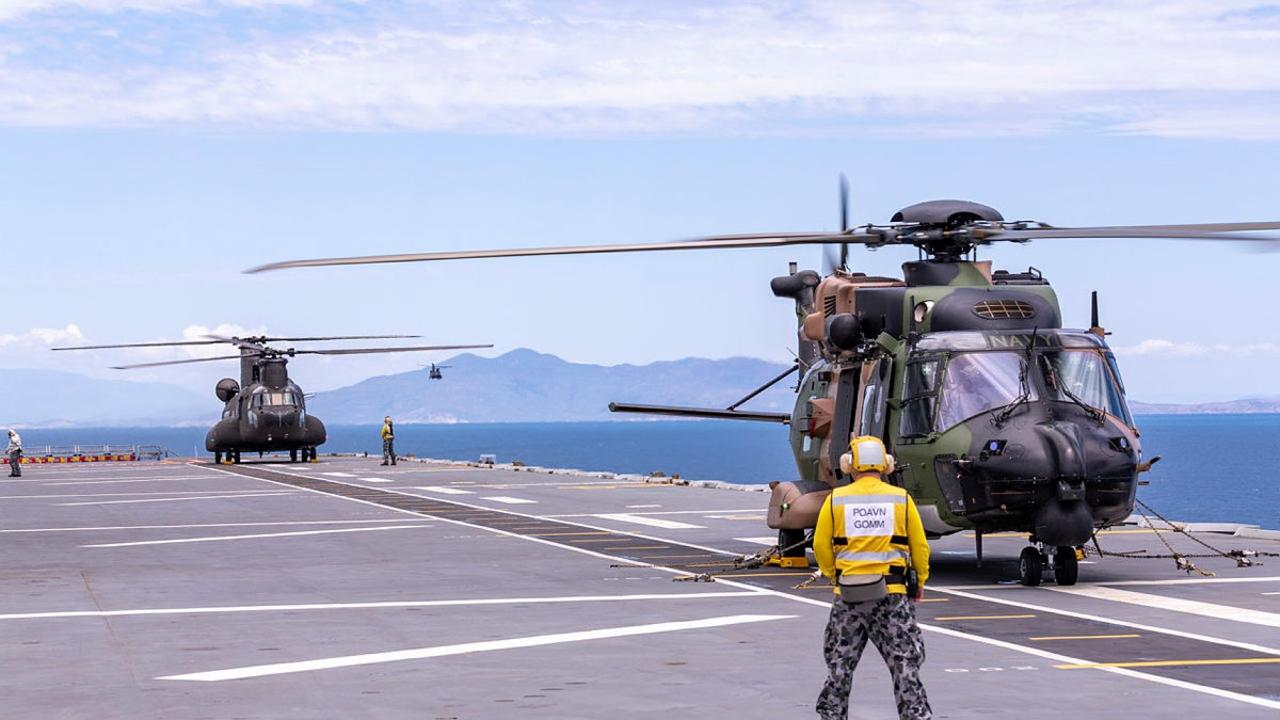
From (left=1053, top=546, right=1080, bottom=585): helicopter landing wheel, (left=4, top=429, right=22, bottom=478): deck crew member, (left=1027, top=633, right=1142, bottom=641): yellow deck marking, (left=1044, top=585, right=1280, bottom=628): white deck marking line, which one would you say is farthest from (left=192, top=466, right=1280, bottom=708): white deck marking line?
(left=4, top=429, right=22, bottom=478): deck crew member

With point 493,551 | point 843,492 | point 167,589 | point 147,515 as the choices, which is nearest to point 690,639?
point 843,492

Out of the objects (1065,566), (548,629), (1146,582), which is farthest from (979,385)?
(548,629)

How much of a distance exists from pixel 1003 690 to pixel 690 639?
3955 mm

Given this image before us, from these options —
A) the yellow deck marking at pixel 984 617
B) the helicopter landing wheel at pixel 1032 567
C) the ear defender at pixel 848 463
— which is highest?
the ear defender at pixel 848 463

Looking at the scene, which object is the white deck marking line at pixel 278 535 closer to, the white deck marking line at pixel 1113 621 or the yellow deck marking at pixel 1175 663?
the white deck marking line at pixel 1113 621

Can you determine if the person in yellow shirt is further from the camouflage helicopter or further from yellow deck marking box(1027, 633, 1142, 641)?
yellow deck marking box(1027, 633, 1142, 641)

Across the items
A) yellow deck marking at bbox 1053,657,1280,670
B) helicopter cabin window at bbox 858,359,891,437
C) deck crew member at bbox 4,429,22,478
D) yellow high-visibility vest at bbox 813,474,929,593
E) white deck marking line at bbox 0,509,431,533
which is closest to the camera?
yellow high-visibility vest at bbox 813,474,929,593

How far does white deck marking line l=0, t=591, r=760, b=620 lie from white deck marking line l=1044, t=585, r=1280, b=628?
3875mm

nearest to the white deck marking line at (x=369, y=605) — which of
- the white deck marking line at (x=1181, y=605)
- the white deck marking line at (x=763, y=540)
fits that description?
the white deck marking line at (x=1181, y=605)

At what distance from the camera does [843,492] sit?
11336 millimetres

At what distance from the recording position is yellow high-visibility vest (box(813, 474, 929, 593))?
1099 centimetres

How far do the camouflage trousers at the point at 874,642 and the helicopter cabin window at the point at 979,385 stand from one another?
1030 cm

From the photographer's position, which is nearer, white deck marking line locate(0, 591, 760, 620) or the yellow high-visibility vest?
the yellow high-visibility vest

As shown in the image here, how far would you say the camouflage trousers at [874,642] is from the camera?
35.3 ft
